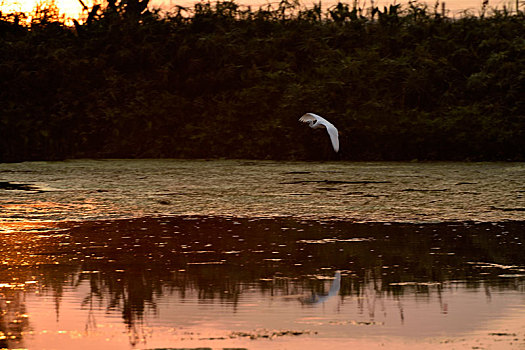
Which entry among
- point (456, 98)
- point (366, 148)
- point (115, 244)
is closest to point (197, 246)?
point (115, 244)

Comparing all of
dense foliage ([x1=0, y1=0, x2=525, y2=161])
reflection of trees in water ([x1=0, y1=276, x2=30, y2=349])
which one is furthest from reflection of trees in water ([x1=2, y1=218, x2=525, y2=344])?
dense foliage ([x1=0, y1=0, x2=525, y2=161])

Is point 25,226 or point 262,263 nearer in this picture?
point 262,263

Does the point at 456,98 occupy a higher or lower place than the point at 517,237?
higher

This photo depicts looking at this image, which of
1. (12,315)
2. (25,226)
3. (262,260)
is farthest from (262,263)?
(25,226)

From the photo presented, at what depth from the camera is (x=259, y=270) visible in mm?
5336

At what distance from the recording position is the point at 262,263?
220 inches

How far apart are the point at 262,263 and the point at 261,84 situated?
32.1 feet

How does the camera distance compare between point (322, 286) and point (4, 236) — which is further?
point (4, 236)

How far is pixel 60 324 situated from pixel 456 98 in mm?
11965

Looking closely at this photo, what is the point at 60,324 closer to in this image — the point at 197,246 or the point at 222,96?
the point at 197,246

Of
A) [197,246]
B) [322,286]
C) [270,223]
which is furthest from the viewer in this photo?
[270,223]

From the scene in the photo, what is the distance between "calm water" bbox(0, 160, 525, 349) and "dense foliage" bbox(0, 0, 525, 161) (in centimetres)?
368

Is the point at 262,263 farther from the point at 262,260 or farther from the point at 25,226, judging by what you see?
the point at 25,226

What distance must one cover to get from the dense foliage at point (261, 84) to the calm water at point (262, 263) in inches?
145
